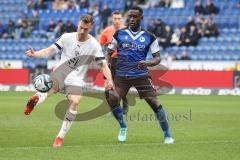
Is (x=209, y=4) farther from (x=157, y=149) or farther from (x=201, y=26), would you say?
(x=157, y=149)

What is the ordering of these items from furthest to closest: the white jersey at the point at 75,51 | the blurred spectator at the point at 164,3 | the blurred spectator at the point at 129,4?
1. the blurred spectator at the point at 164,3
2. the blurred spectator at the point at 129,4
3. the white jersey at the point at 75,51

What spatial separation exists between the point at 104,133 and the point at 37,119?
11.0ft

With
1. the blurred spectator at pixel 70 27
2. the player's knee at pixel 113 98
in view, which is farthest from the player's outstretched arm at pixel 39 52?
the blurred spectator at pixel 70 27

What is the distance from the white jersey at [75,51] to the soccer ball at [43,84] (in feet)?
0.94

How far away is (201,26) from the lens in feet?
105

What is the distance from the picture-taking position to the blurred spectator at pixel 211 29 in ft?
104

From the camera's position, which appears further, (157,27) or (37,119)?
(157,27)

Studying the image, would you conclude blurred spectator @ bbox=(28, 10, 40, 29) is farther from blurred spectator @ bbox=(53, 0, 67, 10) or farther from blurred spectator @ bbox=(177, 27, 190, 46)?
blurred spectator @ bbox=(177, 27, 190, 46)

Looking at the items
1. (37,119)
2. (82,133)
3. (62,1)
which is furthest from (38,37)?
(82,133)

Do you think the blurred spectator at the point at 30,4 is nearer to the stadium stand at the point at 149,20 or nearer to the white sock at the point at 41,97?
the stadium stand at the point at 149,20

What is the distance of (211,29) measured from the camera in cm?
3188

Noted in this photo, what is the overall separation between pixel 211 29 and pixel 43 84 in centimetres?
2074

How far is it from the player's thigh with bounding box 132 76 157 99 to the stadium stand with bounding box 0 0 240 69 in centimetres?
1872

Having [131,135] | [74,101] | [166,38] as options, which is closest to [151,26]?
[166,38]
